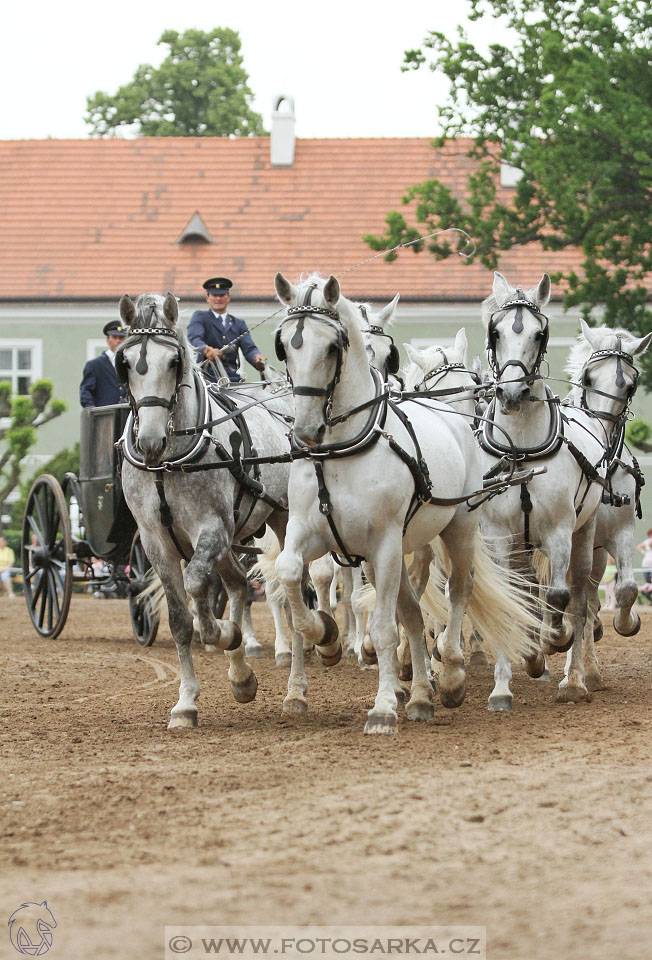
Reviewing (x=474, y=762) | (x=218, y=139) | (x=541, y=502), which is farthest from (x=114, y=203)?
(x=474, y=762)

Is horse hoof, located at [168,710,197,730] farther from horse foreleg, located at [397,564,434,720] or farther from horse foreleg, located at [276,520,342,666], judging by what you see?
horse foreleg, located at [397,564,434,720]

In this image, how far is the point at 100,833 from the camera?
481cm

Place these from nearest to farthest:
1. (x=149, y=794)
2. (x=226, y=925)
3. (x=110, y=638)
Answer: (x=226, y=925) → (x=149, y=794) → (x=110, y=638)

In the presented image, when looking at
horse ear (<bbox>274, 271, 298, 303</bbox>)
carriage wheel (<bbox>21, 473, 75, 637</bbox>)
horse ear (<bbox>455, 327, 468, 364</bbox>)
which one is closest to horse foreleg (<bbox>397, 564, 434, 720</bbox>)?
horse ear (<bbox>274, 271, 298, 303</bbox>)

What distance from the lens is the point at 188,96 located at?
4097 centimetres

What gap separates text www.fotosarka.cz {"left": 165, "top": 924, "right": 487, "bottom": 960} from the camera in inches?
140

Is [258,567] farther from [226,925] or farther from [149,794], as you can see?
[226,925]

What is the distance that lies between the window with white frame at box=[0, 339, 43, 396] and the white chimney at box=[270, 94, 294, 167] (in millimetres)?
7484

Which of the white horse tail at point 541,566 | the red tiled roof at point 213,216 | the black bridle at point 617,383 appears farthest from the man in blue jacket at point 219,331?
the red tiled roof at point 213,216

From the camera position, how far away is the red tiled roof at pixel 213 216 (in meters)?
31.5

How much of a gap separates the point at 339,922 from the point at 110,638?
1068 cm

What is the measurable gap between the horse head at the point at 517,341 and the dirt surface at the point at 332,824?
181 cm

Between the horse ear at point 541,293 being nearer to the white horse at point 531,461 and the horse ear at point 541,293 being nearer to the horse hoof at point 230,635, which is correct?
the white horse at point 531,461

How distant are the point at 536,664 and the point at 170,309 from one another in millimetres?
3477
